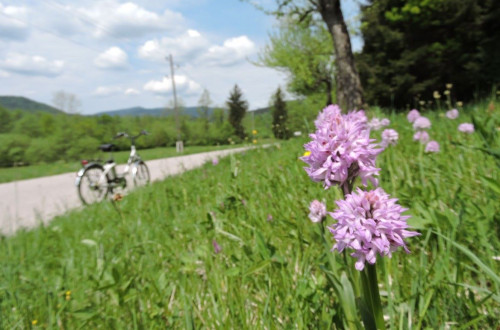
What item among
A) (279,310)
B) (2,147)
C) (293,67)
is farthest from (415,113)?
(2,147)

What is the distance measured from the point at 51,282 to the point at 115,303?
0.88 m

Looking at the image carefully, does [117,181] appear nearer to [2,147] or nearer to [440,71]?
[440,71]

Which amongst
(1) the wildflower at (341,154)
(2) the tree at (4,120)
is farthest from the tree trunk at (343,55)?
(2) the tree at (4,120)

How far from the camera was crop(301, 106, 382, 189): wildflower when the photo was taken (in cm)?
57

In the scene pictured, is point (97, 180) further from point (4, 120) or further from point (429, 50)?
point (4, 120)

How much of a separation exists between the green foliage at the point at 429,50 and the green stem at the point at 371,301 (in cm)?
1631

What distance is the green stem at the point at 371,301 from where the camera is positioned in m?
0.52

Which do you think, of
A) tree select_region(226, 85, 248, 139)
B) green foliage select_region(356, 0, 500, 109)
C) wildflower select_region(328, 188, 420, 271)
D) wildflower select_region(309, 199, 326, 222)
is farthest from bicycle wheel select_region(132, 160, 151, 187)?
tree select_region(226, 85, 248, 139)

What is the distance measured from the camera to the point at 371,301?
0.56 metres

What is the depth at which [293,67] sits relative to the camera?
2625 centimetres

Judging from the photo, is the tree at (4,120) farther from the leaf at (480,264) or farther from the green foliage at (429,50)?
the leaf at (480,264)

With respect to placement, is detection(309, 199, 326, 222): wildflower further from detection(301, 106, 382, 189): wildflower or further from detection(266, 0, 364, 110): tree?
detection(266, 0, 364, 110): tree

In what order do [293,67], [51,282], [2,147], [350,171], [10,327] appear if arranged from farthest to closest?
[293,67] < [2,147] < [51,282] < [10,327] < [350,171]

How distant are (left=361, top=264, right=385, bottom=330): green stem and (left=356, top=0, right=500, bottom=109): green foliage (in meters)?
16.3
